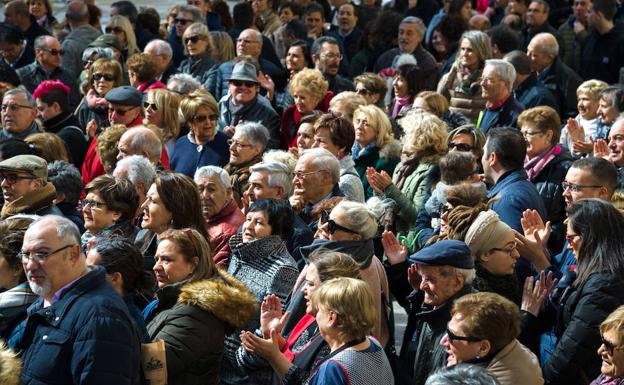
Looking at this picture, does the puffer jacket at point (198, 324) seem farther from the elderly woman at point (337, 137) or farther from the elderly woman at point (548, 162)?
the elderly woman at point (548, 162)

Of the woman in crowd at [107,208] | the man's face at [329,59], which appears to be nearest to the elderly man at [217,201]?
the woman in crowd at [107,208]

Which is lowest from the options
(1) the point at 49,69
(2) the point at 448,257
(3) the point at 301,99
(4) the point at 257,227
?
(1) the point at 49,69

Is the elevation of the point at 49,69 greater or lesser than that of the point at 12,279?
lesser

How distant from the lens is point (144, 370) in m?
5.37

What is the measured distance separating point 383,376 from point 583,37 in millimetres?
10089

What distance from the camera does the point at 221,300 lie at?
18.5 feet

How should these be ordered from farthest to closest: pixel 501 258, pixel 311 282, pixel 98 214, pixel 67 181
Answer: pixel 67 181, pixel 98 214, pixel 501 258, pixel 311 282

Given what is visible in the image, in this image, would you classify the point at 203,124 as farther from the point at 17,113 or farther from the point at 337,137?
the point at 17,113

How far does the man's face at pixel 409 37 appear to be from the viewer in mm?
12820

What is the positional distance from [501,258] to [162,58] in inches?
266

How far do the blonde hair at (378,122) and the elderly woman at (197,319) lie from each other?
323 cm

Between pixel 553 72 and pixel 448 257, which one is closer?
pixel 448 257

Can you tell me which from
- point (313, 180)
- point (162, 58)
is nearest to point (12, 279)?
point (313, 180)

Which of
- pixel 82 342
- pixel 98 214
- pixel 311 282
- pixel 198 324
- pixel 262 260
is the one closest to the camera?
pixel 82 342
